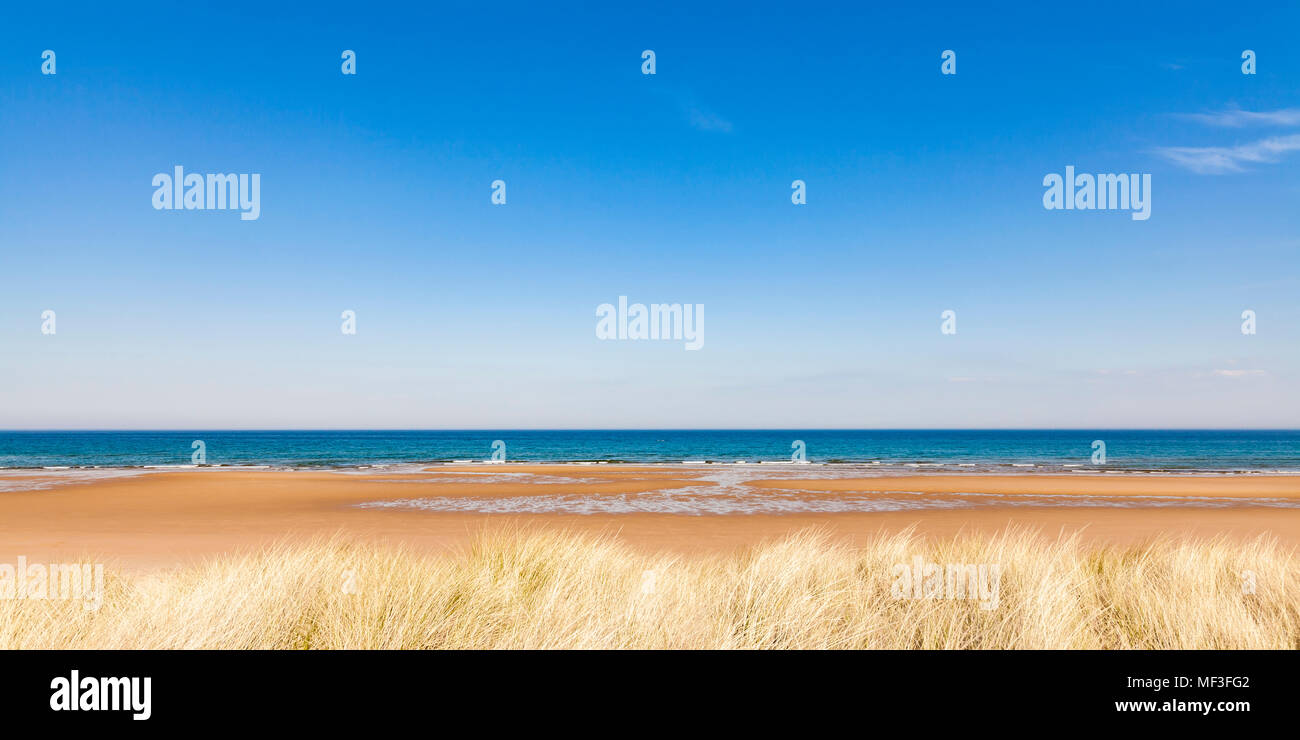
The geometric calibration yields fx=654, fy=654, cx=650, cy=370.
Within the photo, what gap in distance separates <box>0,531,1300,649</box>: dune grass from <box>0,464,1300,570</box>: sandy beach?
462 cm

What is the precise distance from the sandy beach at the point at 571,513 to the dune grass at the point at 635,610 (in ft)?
15.2

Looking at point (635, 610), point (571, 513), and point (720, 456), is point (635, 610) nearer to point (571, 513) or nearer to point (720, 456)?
point (571, 513)

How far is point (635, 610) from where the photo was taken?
249 inches

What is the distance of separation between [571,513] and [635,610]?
17.2 m

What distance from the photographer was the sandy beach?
669 inches

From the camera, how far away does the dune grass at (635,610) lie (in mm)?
5746

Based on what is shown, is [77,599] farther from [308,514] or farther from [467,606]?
[308,514]
